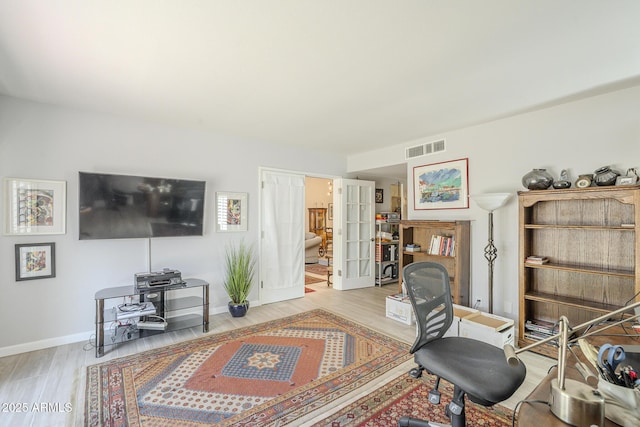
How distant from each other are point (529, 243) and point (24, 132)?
5171 millimetres

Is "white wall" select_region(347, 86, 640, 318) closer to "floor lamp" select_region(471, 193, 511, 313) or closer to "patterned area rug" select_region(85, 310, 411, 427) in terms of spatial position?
"floor lamp" select_region(471, 193, 511, 313)

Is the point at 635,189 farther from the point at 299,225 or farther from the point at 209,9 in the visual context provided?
the point at 299,225

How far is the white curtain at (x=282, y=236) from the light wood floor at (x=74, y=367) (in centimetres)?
42

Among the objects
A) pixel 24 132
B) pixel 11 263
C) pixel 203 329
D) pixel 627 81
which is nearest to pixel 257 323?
pixel 203 329

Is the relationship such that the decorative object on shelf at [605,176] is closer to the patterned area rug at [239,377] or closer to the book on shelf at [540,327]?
the book on shelf at [540,327]

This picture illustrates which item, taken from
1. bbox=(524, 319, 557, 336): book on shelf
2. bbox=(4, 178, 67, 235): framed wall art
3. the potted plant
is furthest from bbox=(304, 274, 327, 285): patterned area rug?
bbox=(4, 178, 67, 235): framed wall art

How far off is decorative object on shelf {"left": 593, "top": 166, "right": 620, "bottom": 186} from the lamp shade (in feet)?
2.28

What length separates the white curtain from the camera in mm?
4566

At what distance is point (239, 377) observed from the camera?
8.05 feet

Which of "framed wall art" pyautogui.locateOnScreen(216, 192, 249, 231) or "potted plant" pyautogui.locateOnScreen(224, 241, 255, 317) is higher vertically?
"framed wall art" pyautogui.locateOnScreen(216, 192, 249, 231)

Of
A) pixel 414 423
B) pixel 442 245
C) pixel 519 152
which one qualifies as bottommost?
pixel 414 423

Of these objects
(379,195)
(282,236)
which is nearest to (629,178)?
(282,236)

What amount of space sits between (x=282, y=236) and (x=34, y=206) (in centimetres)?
287

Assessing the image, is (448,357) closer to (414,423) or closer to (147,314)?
(414,423)
